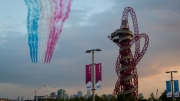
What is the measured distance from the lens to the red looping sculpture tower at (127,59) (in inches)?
3506

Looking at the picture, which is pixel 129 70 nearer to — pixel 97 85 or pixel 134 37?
pixel 134 37

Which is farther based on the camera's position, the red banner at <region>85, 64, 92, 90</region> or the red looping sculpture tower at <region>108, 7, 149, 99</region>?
the red looping sculpture tower at <region>108, 7, 149, 99</region>

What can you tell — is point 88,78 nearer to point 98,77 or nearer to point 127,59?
point 98,77

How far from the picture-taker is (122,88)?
90.3m

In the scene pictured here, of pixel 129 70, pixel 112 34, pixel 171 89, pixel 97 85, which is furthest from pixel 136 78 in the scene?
pixel 97 85

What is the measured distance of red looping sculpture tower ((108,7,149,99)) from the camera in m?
89.1

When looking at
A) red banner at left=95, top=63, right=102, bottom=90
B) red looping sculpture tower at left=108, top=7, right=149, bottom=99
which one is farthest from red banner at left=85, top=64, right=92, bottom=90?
red looping sculpture tower at left=108, top=7, right=149, bottom=99

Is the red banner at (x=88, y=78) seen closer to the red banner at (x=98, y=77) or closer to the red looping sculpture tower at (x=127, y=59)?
the red banner at (x=98, y=77)


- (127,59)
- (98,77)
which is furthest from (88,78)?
(127,59)

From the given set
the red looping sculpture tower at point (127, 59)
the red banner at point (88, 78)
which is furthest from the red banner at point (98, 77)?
the red looping sculpture tower at point (127, 59)

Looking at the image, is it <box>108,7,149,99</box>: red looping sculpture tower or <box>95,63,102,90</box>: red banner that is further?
<box>108,7,149,99</box>: red looping sculpture tower

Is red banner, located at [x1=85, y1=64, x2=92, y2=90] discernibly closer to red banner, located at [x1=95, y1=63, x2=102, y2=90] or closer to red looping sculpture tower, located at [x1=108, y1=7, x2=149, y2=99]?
red banner, located at [x1=95, y1=63, x2=102, y2=90]

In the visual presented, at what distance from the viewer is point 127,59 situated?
298 feet

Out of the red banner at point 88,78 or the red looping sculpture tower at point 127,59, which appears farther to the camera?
the red looping sculpture tower at point 127,59
